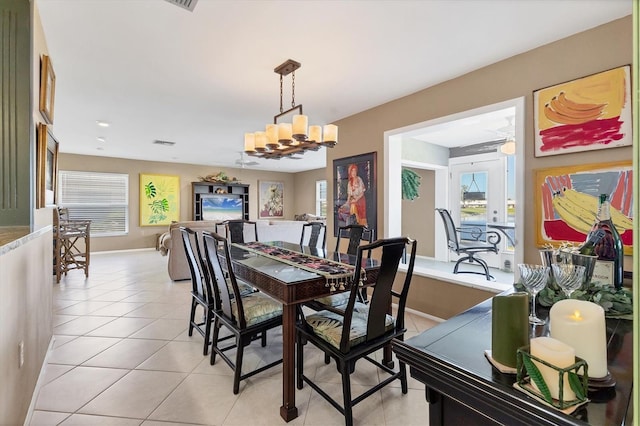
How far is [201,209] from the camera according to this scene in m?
8.59

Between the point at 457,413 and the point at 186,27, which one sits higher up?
the point at 186,27

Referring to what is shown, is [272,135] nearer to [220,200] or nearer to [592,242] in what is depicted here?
[592,242]

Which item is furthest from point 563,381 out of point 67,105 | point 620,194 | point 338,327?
point 67,105

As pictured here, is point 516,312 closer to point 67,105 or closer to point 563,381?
point 563,381

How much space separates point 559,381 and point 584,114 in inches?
92.3

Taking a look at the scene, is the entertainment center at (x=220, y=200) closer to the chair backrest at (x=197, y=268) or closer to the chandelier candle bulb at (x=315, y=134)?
the chair backrest at (x=197, y=268)

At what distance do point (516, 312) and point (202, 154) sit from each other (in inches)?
288

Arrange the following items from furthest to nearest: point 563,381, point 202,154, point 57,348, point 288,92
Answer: point 202,154 → point 288,92 → point 57,348 → point 563,381

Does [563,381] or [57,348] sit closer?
[563,381]

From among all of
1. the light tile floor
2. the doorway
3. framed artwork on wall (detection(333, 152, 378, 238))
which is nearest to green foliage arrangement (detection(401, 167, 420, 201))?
the doorway

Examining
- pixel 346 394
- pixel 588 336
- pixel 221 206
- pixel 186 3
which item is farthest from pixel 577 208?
pixel 221 206

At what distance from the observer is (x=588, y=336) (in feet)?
2.14

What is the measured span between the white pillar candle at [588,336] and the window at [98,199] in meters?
8.79

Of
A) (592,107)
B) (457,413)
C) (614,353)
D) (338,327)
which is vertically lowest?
(338,327)
